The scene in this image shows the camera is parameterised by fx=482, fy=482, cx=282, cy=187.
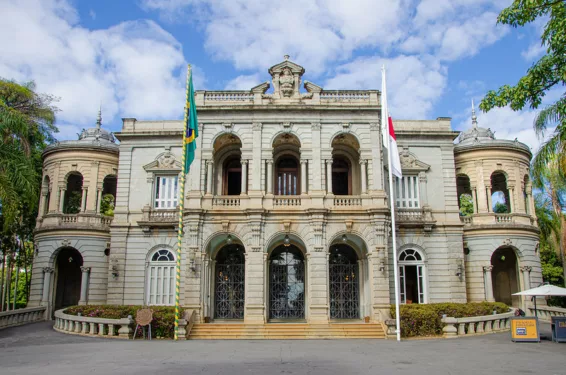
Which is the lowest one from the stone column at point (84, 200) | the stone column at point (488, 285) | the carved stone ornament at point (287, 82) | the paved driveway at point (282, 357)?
the paved driveway at point (282, 357)

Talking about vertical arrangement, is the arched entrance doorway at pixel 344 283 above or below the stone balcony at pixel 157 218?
below

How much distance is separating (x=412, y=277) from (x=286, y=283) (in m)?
7.70

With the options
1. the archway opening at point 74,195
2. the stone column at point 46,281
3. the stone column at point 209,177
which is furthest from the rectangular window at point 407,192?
the archway opening at point 74,195

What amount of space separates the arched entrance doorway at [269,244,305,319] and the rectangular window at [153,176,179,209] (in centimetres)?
704

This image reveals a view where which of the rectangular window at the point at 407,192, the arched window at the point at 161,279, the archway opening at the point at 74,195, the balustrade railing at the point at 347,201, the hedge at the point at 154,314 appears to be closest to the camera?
the hedge at the point at 154,314

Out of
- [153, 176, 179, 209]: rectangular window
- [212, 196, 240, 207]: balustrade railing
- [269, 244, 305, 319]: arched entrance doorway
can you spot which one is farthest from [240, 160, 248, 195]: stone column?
[153, 176, 179, 209]: rectangular window

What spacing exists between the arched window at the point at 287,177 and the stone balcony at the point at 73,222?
10.9 metres

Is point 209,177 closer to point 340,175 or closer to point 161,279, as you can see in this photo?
point 161,279

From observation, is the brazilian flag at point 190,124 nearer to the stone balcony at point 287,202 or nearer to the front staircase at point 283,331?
the stone balcony at point 287,202

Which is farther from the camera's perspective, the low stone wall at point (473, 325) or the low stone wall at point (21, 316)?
the low stone wall at point (21, 316)

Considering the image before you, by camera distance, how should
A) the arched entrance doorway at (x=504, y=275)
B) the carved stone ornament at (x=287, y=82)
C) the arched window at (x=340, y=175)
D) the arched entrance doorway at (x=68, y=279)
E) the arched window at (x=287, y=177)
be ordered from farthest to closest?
1. the arched entrance doorway at (x=68, y=279)
2. the arched entrance doorway at (x=504, y=275)
3. the arched window at (x=340, y=175)
4. the arched window at (x=287, y=177)
5. the carved stone ornament at (x=287, y=82)

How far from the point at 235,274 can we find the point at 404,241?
9881 millimetres

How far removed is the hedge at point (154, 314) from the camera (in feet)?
69.3

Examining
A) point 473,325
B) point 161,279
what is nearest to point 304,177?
point 161,279
